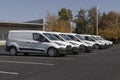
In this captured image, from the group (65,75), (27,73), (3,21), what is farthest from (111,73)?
(3,21)

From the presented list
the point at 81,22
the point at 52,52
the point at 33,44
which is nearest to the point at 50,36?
the point at 33,44

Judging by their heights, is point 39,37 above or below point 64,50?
above

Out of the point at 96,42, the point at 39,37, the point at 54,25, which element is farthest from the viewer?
the point at 54,25

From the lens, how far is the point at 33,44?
2478 cm

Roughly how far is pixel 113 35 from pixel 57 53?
50.2 metres

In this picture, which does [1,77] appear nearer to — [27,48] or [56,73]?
[56,73]

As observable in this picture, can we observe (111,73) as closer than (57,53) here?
Yes

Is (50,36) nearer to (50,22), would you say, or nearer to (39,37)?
(39,37)

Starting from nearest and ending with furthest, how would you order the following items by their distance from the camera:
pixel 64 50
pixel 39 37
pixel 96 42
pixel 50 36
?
pixel 64 50 → pixel 39 37 → pixel 50 36 → pixel 96 42

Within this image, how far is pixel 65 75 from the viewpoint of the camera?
13531 millimetres

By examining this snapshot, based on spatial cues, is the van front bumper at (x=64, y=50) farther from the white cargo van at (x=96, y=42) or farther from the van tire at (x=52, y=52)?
the white cargo van at (x=96, y=42)

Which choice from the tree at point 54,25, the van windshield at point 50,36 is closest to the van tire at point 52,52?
the van windshield at point 50,36

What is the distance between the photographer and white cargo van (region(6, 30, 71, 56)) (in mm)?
24094

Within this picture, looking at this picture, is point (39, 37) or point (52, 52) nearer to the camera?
point (52, 52)
